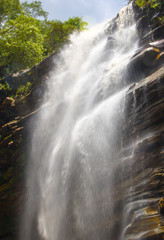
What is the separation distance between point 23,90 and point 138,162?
13335mm

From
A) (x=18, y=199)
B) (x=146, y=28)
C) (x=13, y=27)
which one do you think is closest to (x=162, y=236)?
(x=18, y=199)

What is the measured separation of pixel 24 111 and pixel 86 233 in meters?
10.2

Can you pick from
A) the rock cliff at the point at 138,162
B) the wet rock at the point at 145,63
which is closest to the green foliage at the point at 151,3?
the rock cliff at the point at 138,162

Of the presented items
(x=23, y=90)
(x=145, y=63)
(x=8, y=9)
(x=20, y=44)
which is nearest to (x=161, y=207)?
(x=145, y=63)

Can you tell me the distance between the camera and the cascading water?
777 cm

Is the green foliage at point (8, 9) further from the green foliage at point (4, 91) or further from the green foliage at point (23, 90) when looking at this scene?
the green foliage at point (23, 90)

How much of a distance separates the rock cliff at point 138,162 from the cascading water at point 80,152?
503mm

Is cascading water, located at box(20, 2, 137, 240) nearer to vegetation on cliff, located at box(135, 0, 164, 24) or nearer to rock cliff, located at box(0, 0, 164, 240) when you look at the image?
rock cliff, located at box(0, 0, 164, 240)

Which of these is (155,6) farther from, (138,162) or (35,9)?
(35,9)

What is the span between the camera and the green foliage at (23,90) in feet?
56.5

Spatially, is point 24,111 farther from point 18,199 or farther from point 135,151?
point 135,151

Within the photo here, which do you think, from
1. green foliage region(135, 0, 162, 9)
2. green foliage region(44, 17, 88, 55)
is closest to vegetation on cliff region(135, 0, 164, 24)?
green foliage region(135, 0, 162, 9)

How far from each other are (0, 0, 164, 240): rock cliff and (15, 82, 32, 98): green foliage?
520cm

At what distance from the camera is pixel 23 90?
17.6 meters
